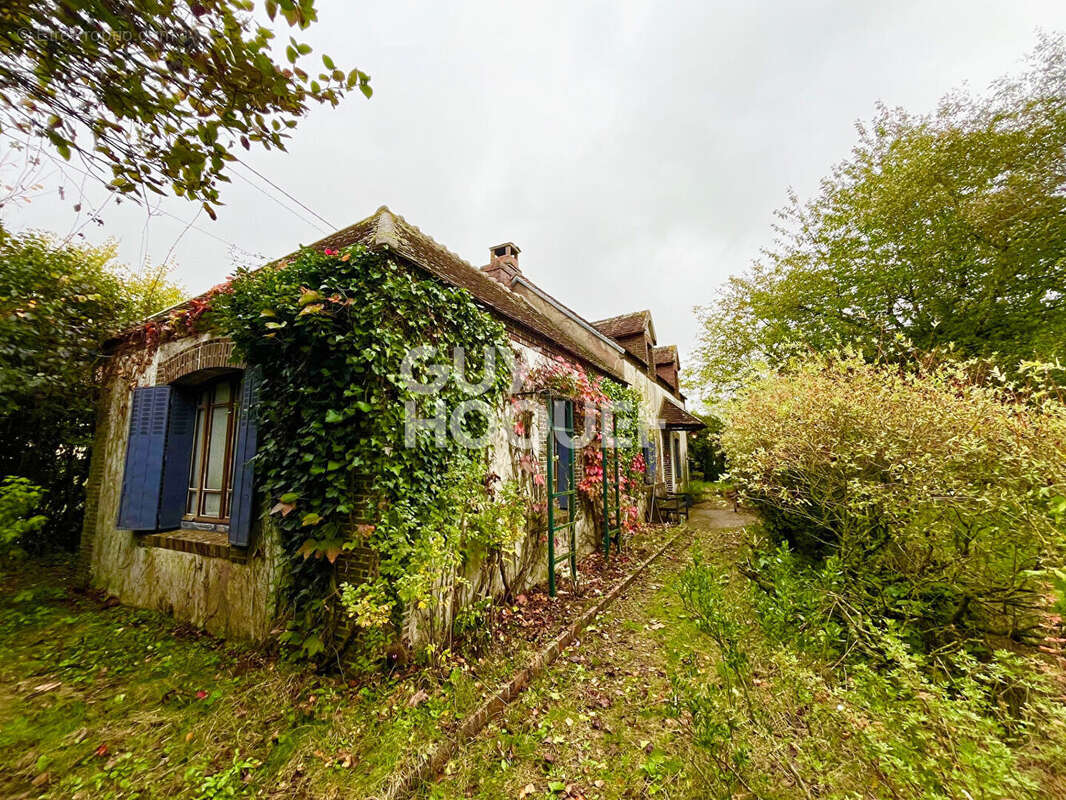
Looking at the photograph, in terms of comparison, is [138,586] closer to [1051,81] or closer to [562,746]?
[562,746]

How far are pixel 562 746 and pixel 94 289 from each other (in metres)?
10.1

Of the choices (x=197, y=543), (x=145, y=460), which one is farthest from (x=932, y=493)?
(x=145, y=460)

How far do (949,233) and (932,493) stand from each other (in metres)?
10.6

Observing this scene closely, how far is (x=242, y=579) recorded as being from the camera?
14.0 ft

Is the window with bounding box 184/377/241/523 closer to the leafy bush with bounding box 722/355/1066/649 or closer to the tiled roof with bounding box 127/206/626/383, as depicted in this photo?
the tiled roof with bounding box 127/206/626/383

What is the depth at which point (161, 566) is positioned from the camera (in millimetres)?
5027

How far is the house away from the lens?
4.20m

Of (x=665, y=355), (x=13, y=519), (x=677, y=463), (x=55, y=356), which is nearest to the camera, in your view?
(x=13, y=519)

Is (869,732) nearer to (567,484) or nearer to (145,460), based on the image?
(567,484)

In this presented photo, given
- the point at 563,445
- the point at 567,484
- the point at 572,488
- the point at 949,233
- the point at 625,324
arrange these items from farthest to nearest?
the point at 625,324 → the point at 949,233 → the point at 567,484 → the point at 563,445 → the point at 572,488

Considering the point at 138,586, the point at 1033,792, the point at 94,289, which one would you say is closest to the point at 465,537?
the point at 1033,792

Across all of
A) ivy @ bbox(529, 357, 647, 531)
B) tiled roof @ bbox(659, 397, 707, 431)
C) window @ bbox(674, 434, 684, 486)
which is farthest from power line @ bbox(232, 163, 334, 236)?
window @ bbox(674, 434, 684, 486)

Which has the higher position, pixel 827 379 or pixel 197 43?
pixel 197 43

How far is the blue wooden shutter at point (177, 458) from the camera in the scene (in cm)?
522
